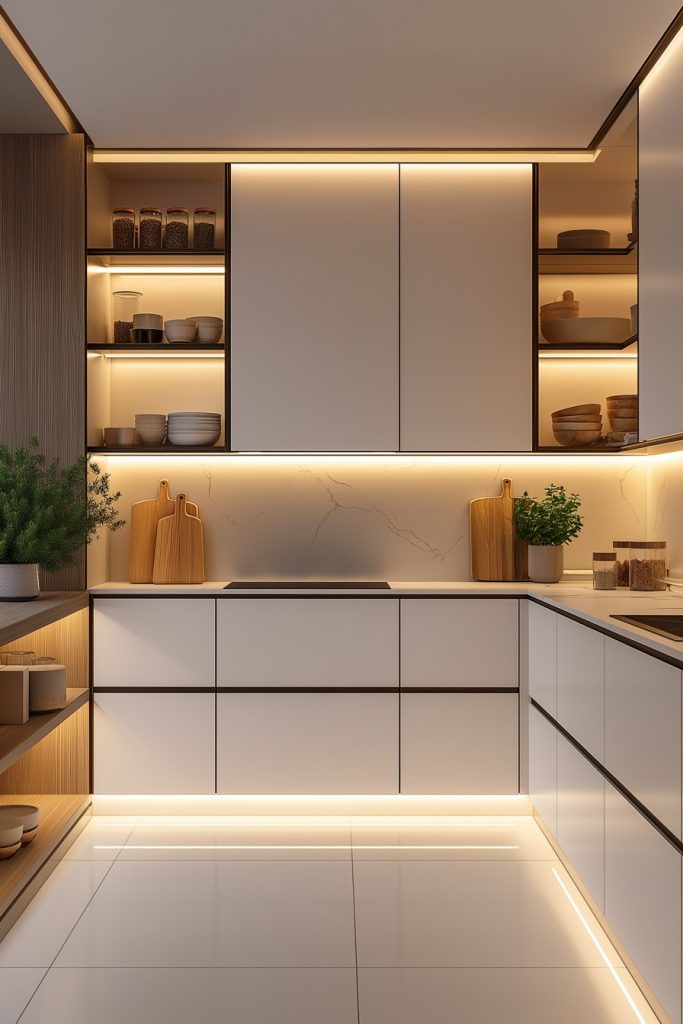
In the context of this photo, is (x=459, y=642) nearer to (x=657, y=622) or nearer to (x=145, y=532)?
(x=657, y=622)

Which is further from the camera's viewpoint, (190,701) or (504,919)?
(190,701)

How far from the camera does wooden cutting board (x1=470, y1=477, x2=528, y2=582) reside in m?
3.57

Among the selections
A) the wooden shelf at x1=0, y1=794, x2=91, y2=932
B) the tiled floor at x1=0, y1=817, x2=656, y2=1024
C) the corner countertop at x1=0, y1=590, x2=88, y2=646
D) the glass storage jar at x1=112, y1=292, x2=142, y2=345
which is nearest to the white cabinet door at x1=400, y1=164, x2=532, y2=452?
the glass storage jar at x1=112, y1=292, x2=142, y2=345

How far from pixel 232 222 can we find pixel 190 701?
6.11 feet

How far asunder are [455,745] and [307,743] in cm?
56

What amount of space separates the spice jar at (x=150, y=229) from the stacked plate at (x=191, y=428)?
684 mm

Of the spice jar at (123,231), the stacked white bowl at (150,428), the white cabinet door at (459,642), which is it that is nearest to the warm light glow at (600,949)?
the white cabinet door at (459,642)

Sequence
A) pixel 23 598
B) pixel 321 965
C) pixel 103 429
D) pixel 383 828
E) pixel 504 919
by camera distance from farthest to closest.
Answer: pixel 103 429, pixel 383 828, pixel 23 598, pixel 504 919, pixel 321 965

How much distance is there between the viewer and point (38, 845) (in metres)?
2.79

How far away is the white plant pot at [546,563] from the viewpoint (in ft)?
11.3

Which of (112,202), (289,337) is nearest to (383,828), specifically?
(289,337)

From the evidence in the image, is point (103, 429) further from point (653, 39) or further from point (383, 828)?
point (653, 39)

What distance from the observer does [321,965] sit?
2.23 metres

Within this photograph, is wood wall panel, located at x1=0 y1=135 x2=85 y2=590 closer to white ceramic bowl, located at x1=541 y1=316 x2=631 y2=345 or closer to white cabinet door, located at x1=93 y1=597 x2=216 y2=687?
white cabinet door, located at x1=93 y1=597 x2=216 y2=687
